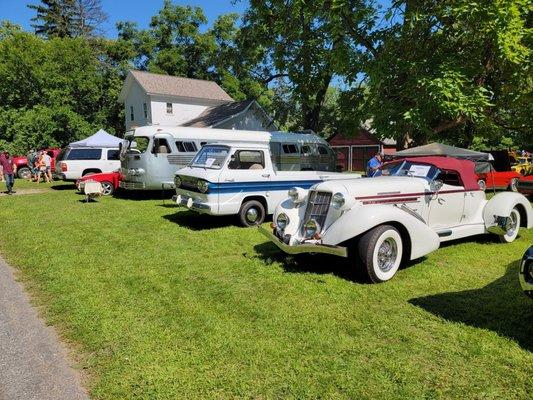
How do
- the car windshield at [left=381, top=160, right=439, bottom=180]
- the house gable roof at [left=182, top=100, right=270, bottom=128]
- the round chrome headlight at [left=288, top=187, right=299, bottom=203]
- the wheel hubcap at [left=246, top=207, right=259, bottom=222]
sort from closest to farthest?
the round chrome headlight at [left=288, top=187, right=299, bottom=203], the car windshield at [left=381, top=160, right=439, bottom=180], the wheel hubcap at [left=246, top=207, right=259, bottom=222], the house gable roof at [left=182, top=100, right=270, bottom=128]

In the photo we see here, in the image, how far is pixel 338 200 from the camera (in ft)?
19.0

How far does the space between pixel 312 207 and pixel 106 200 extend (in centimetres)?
1001

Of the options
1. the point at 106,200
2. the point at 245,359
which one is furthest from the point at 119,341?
the point at 106,200

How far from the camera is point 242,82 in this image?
37844mm

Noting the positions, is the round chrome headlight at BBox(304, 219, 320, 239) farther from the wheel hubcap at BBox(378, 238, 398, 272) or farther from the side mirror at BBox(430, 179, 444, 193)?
the side mirror at BBox(430, 179, 444, 193)

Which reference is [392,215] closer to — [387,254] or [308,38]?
[387,254]

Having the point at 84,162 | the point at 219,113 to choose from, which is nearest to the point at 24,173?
the point at 84,162

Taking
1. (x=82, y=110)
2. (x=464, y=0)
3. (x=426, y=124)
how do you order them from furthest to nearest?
1. (x=82, y=110)
2. (x=426, y=124)
3. (x=464, y=0)

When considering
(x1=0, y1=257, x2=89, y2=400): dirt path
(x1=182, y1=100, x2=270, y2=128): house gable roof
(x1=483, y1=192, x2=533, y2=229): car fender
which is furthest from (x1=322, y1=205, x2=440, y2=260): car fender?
(x1=182, y1=100, x2=270, y2=128): house gable roof

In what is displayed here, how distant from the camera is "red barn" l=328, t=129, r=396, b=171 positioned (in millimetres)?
38844

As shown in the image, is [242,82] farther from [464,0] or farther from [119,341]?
[119,341]

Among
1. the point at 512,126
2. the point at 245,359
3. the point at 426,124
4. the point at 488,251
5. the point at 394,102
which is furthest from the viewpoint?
the point at 512,126

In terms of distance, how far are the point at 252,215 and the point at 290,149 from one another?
4989mm

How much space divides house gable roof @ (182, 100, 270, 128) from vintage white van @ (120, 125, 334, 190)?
12.1 m
